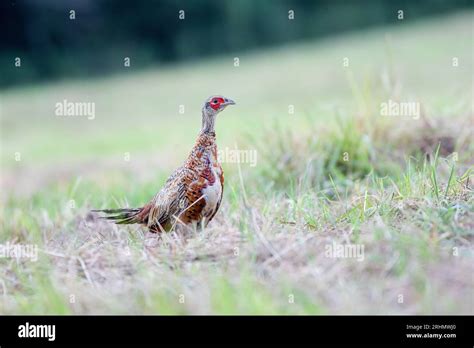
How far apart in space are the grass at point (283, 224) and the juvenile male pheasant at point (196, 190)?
139 mm

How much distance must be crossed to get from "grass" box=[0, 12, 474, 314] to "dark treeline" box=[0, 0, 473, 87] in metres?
10.8

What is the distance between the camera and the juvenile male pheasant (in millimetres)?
4219

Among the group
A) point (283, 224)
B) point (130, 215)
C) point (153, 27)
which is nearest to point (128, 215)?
point (130, 215)

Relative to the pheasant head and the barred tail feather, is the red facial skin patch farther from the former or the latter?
the barred tail feather

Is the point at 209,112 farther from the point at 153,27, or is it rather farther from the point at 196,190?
the point at 153,27

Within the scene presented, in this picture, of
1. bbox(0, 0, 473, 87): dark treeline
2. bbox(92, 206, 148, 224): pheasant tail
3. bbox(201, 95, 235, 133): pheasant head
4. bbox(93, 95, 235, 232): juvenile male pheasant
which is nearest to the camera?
bbox(93, 95, 235, 232): juvenile male pheasant

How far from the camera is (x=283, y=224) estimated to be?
417 cm

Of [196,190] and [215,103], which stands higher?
[215,103]

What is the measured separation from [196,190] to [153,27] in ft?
61.5

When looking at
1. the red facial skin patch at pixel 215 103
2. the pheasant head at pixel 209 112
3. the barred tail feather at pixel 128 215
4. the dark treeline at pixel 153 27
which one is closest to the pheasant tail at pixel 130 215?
the barred tail feather at pixel 128 215

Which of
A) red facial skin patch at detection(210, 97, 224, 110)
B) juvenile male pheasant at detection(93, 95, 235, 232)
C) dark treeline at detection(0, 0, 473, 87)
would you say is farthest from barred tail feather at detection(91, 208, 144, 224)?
dark treeline at detection(0, 0, 473, 87)

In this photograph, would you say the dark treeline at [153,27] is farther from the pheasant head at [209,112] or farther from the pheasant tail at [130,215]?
the pheasant head at [209,112]
